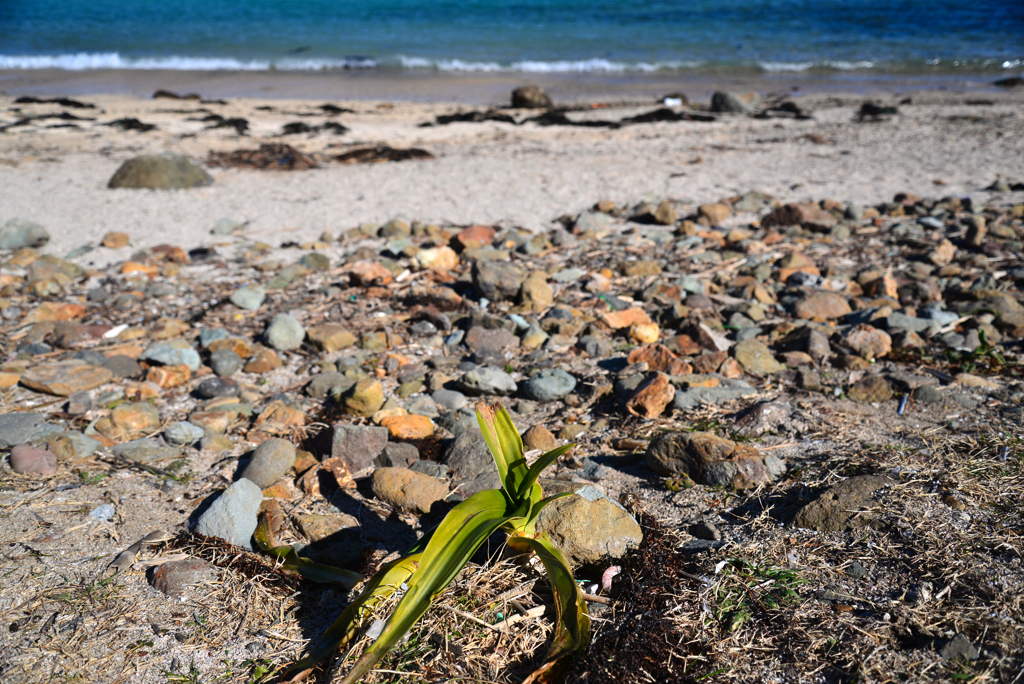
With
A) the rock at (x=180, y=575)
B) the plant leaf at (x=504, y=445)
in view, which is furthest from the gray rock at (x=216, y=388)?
the plant leaf at (x=504, y=445)

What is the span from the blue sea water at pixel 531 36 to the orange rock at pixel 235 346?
17.3 m

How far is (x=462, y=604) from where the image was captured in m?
1.85

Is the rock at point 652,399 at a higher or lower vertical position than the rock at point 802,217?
lower

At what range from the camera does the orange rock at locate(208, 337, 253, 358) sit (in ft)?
12.0

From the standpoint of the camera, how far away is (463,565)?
5.25 feet

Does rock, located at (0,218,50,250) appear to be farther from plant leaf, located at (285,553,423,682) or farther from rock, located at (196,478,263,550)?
plant leaf, located at (285,553,423,682)

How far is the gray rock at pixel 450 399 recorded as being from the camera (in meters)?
3.11

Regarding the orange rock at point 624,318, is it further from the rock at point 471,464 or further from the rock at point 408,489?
the rock at point 408,489

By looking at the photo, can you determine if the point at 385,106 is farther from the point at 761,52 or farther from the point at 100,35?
the point at 100,35

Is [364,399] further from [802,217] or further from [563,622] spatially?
[802,217]

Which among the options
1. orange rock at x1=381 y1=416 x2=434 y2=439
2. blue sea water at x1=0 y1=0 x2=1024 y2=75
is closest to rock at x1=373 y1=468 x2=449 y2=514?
orange rock at x1=381 y1=416 x2=434 y2=439

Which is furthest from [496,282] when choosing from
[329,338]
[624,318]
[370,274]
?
[329,338]

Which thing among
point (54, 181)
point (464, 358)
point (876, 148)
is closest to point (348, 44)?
point (54, 181)

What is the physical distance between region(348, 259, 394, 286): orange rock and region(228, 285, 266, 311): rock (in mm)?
639
